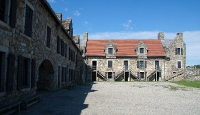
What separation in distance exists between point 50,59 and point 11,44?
18.5 ft

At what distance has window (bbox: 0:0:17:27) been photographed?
6026 mm

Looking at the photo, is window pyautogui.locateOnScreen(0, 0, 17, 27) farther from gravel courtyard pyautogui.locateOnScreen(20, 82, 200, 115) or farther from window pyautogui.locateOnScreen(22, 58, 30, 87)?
gravel courtyard pyautogui.locateOnScreen(20, 82, 200, 115)

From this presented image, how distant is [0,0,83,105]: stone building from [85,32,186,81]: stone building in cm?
2126

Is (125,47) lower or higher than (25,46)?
higher

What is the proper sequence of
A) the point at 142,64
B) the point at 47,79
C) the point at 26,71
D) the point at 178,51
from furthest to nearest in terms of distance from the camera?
the point at 178,51 < the point at 142,64 < the point at 47,79 < the point at 26,71

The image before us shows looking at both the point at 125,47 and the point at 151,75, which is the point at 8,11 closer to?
the point at 151,75

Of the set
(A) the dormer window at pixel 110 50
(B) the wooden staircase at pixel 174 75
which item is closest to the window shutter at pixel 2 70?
(A) the dormer window at pixel 110 50

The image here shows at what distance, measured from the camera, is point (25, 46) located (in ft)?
25.1

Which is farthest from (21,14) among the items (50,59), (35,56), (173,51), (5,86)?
(173,51)

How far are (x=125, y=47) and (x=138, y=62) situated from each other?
426 cm

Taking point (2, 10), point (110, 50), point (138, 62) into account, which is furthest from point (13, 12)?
point (138, 62)

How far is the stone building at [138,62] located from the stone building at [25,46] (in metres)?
21.3

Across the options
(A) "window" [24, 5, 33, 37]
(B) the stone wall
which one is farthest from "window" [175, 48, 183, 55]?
(A) "window" [24, 5, 33, 37]

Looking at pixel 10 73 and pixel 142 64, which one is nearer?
pixel 10 73
